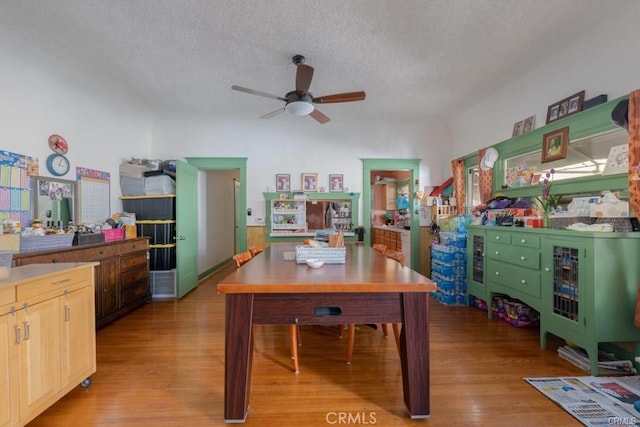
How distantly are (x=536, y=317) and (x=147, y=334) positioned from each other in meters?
4.11

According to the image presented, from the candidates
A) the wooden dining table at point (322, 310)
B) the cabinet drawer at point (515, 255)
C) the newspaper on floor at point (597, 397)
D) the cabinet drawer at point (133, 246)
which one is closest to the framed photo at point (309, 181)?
the cabinet drawer at point (133, 246)

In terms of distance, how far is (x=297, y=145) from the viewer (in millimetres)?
5059

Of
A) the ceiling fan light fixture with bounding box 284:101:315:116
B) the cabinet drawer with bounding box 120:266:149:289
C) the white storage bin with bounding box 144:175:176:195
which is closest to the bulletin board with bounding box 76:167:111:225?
the white storage bin with bounding box 144:175:176:195

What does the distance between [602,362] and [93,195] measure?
5594 millimetres

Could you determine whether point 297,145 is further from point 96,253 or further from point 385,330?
point 385,330

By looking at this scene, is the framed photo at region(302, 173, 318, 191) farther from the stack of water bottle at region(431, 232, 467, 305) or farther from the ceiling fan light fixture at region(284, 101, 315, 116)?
the stack of water bottle at region(431, 232, 467, 305)

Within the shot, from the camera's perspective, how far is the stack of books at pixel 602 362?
2.08m

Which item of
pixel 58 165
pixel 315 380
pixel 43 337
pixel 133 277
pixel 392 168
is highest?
pixel 392 168

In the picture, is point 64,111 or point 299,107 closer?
point 299,107

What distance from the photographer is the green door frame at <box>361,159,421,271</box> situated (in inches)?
201

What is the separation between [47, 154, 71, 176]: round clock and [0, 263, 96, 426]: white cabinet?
70.5 inches

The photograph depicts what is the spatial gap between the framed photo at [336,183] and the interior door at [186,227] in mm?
2367

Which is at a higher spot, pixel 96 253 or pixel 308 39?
pixel 308 39

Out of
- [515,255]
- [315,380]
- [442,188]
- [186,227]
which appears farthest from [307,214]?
[315,380]
